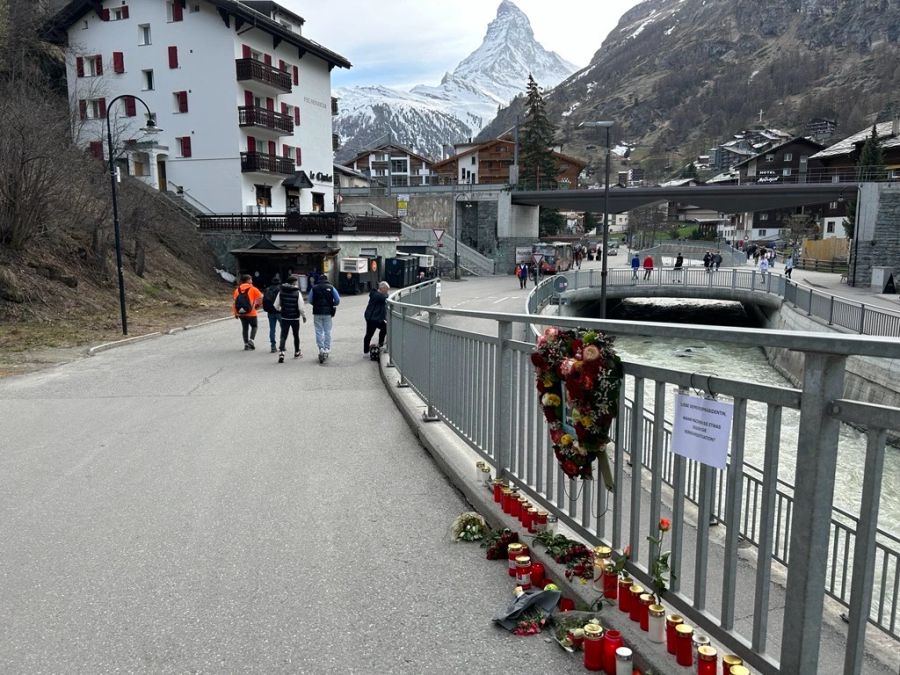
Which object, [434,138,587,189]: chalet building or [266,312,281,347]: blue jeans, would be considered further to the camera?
[434,138,587,189]: chalet building

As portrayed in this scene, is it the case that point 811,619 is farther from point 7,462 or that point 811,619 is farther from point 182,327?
point 182,327

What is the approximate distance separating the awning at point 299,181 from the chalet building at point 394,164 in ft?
236

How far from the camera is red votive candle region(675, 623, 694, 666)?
105 inches

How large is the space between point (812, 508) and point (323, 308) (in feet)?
40.3

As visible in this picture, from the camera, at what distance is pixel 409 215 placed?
62.2m

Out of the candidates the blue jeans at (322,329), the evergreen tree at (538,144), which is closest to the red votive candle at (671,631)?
the blue jeans at (322,329)

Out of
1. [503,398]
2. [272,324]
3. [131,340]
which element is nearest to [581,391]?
[503,398]

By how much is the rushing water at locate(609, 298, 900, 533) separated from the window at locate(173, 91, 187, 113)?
105 ft

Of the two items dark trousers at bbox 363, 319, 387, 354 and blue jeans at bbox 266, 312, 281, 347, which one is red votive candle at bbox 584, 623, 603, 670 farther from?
blue jeans at bbox 266, 312, 281, 347

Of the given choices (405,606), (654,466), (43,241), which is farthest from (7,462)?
(43,241)

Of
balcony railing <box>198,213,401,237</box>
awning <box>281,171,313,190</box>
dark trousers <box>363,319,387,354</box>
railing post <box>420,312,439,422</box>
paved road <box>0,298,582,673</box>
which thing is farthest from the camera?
awning <box>281,171,313,190</box>

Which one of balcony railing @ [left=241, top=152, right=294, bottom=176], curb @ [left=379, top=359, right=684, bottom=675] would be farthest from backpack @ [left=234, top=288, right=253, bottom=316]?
balcony railing @ [left=241, top=152, right=294, bottom=176]

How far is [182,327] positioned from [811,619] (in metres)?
20.0

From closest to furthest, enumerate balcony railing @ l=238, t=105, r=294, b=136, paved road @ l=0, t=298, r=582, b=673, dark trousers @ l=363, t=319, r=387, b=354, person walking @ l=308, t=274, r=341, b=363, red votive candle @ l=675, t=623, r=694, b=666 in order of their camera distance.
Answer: red votive candle @ l=675, t=623, r=694, b=666 → paved road @ l=0, t=298, r=582, b=673 → person walking @ l=308, t=274, r=341, b=363 → dark trousers @ l=363, t=319, r=387, b=354 → balcony railing @ l=238, t=105, r=294, b=136
